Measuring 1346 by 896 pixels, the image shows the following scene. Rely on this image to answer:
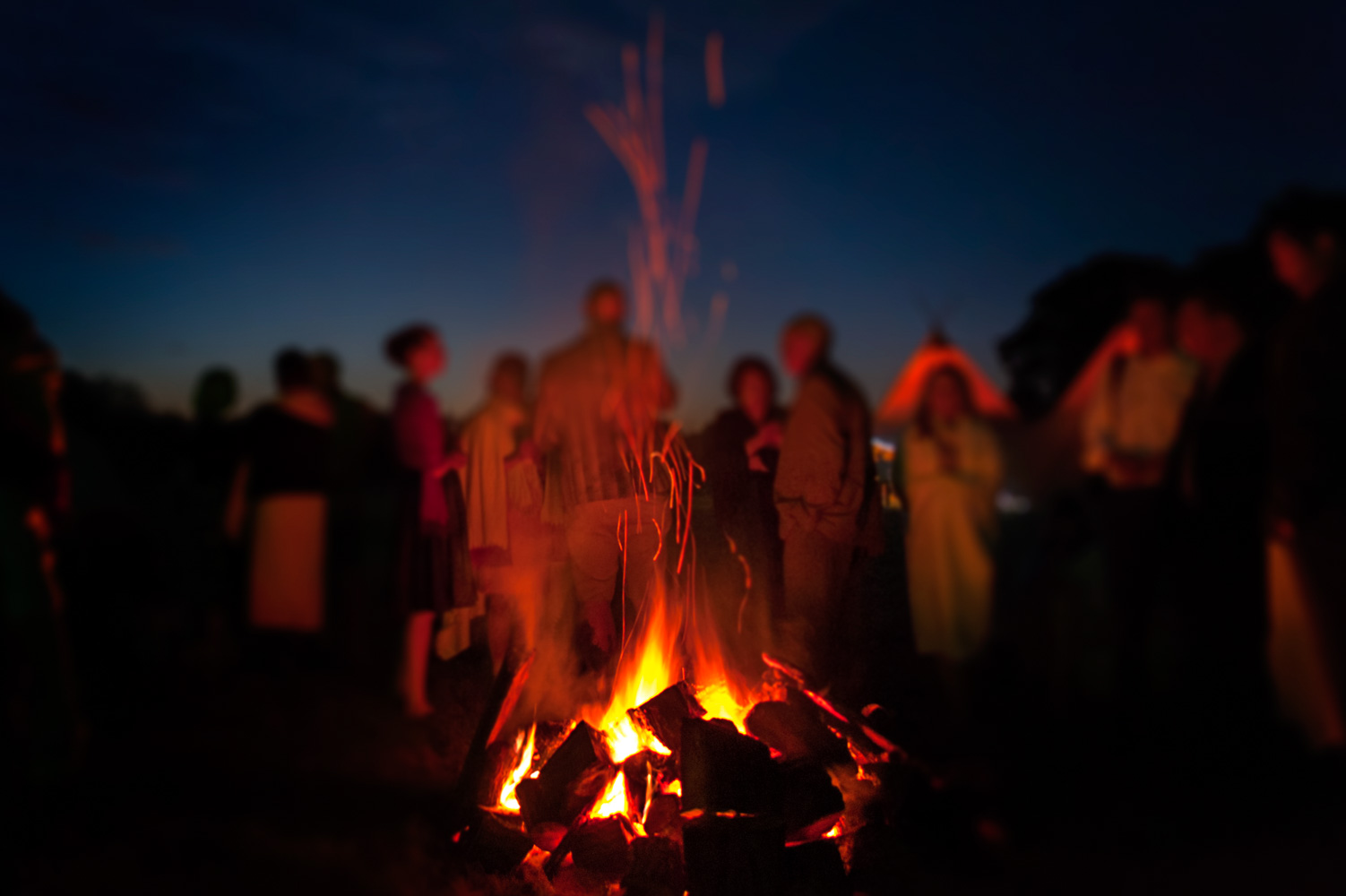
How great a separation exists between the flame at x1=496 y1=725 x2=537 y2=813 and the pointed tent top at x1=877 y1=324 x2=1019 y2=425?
202cm

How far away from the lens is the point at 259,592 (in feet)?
14.5

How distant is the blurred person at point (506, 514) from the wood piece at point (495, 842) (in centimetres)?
54

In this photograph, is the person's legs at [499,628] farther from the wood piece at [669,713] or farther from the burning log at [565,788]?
the wood piece at [669,713]

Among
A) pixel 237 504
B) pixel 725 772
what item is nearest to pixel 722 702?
pixel 725 772

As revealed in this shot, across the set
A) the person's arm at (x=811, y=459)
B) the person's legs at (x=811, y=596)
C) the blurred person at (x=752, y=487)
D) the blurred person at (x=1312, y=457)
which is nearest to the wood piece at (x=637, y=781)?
the blurred person at (x=752, y=487)

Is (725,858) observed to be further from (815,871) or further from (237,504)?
(237,504)

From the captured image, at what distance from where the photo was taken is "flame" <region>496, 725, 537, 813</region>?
106 inches

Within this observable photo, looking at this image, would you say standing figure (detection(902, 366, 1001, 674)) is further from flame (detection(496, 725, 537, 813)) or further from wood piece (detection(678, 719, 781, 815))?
flame (detection(496, 725, 537, 813))

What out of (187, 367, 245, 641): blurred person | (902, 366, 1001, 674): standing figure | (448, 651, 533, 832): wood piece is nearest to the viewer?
(448, 651, 533, 832): wood piece

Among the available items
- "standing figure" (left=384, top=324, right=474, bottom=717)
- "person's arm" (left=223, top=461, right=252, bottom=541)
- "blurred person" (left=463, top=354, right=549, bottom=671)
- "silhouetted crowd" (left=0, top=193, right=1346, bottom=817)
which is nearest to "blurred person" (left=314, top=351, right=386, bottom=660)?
"person's arm" (left=223, top=461, right=252, bottom=541)

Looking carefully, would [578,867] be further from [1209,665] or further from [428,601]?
[1209,665]

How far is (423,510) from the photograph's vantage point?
3246 millimetres

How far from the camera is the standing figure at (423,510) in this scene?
3023mm

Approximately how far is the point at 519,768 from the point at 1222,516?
8.87ft
